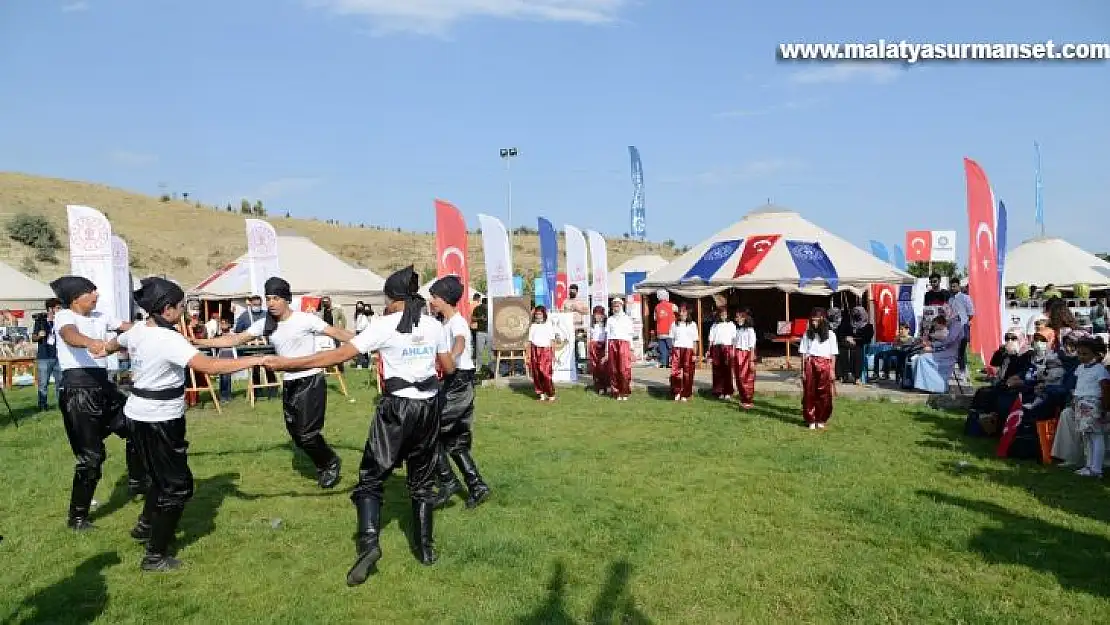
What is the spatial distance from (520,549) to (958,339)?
9.97 metres

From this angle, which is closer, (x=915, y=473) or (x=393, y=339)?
(x=393, y=339)

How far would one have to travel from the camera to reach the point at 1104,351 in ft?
24.3

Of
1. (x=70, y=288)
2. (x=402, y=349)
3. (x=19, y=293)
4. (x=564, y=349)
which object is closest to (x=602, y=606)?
(x=402, y=349)

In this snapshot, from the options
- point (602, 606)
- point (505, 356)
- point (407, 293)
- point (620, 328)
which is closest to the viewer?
point (602, 606)

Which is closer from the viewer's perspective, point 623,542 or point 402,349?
point 402,349

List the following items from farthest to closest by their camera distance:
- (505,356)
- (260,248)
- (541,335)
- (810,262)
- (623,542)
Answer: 1. (810,262)
2. (505,356)
3. (260,248)
4. (541,335)
5. (623,542)

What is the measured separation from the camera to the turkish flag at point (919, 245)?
84.4 ft

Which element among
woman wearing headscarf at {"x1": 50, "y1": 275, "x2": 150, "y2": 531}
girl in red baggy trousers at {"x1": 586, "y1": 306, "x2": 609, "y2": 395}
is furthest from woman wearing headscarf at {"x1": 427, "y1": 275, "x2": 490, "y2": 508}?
girl in red baggy trousers at {"x1": 586, "y1": 306, "x2": 609, "y2": 395}

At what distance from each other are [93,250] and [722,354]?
10368mm

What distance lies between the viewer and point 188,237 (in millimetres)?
61906

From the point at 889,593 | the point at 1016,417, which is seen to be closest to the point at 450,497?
the point at 889,593

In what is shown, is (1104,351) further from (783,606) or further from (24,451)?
(24,451)

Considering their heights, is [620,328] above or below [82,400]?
above

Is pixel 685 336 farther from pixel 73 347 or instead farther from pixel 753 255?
pixel 73 347
